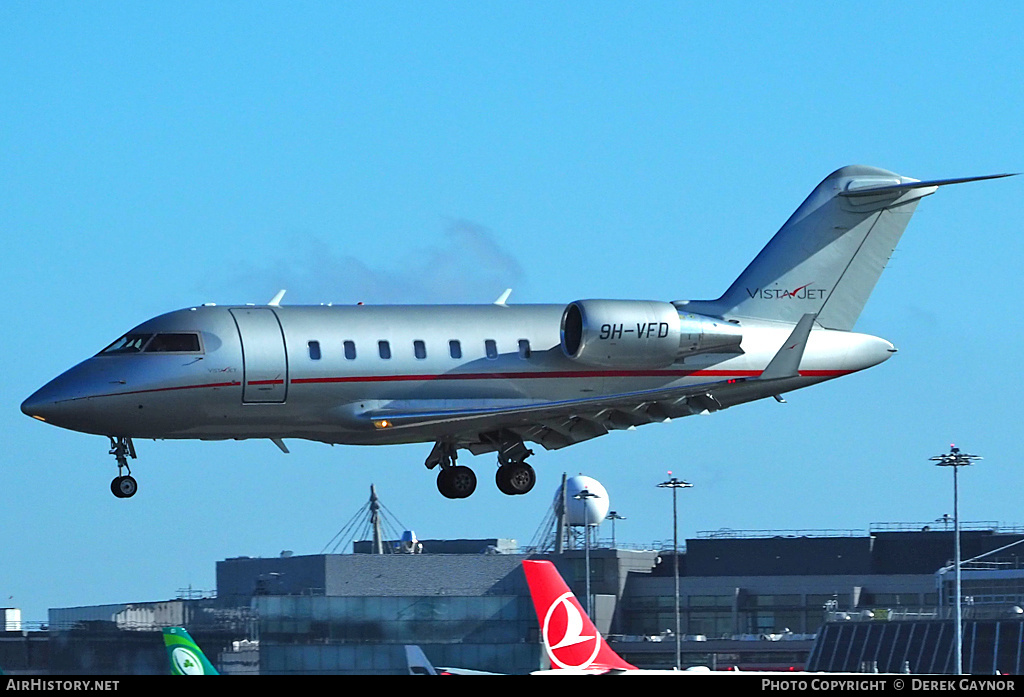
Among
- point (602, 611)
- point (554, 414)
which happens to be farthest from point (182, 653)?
point (602, 611)

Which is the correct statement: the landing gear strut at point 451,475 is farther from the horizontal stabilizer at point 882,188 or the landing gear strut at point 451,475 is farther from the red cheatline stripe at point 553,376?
the horizontal stabilizer at point 882,188

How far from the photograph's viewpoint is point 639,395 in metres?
41.7

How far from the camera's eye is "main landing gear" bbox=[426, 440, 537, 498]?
44031mm

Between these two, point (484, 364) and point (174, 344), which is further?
point (484, 364)

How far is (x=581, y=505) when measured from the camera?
3752 inches

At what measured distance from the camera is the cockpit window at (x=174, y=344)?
39625 millimetres

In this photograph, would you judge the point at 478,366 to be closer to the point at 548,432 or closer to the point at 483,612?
the point at 548,432

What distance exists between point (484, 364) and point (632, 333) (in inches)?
149

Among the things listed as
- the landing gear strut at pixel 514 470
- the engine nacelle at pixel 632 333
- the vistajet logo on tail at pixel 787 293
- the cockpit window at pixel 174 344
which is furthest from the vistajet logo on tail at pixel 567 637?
the cockpit window at pixel 174 344

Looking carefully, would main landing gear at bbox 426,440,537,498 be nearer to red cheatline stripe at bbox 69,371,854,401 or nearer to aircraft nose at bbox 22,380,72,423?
red cheatline stripe at bbox 69,371,854,401

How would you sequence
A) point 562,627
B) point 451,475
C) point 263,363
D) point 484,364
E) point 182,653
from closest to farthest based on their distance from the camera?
1. point 263,363
2. point 562,627
3. point 484,364
4. point 182,653
5. point 451,475

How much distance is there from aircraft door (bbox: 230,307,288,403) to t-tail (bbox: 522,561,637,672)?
7495 millimetres

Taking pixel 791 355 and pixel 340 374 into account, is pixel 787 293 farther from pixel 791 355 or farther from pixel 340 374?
pixel 340 374
